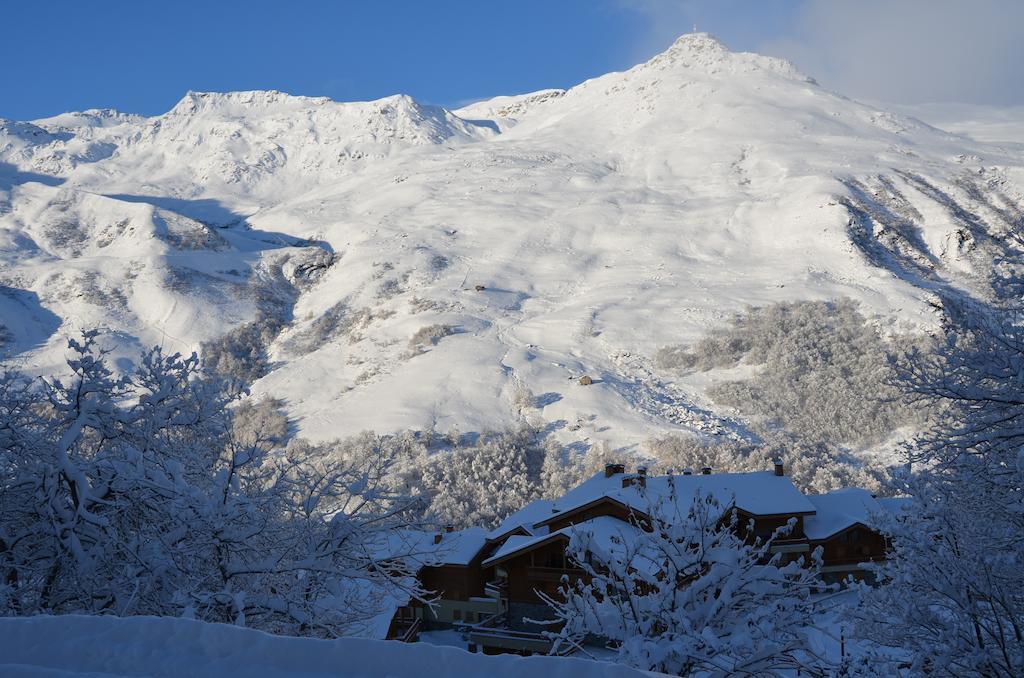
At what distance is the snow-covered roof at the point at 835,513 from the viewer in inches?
1251

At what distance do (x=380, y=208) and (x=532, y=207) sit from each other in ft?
77.7

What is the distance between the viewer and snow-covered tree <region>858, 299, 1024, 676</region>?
837 cm

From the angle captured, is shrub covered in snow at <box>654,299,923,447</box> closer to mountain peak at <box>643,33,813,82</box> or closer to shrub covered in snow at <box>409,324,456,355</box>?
shrub covered in snow at <box>409,324,456,355</box>

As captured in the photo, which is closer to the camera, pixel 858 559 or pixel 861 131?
pixel 858 559

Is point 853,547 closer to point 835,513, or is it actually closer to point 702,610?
point 835,513

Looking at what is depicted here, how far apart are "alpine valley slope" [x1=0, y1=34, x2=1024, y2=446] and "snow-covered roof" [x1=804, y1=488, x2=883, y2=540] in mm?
16134

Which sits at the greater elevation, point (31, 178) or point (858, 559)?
point (31, 178)

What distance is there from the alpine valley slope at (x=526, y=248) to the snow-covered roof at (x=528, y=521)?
17552 millimetres

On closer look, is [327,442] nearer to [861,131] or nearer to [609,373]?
[609,373]

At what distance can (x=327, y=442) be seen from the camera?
52000 mm

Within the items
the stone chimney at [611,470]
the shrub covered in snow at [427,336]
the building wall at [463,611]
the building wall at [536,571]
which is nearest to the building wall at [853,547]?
the stone chimney at [611,470]

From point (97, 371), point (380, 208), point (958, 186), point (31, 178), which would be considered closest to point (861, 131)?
point (958, 186)

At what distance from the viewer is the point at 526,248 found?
93875 mm

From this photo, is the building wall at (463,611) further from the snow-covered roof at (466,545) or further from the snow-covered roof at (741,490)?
the snow-covered roof at (741,490)
